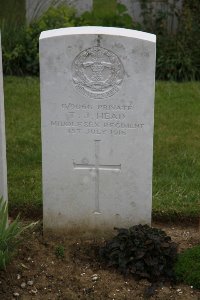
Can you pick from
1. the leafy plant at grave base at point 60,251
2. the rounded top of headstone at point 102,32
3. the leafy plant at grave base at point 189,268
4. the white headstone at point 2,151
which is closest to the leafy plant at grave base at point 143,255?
the leafy plant at grave base at point 189,268

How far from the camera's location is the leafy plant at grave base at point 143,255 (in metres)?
4.22

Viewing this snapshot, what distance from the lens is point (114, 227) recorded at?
461cm

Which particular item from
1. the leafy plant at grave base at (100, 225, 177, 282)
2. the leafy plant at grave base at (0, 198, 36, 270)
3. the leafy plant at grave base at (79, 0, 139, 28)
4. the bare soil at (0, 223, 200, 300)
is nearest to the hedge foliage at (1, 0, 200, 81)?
the leafy plant at grave base at (79, 0, 139, 28)

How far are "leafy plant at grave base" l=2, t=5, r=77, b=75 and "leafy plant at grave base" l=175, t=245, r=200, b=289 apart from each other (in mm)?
5213

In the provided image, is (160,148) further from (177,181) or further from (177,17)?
(177,17)

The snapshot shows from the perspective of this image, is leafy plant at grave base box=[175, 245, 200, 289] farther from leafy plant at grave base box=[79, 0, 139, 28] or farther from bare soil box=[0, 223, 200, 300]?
leafy plant at grave base box=[79, 0, 139, 28]

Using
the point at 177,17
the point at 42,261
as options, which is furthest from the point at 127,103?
the point at 177,17

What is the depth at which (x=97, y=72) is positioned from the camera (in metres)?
4.37

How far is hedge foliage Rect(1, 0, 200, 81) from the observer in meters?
8.98

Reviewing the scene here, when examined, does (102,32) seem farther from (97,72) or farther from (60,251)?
(60,251)

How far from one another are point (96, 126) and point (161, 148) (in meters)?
2.12

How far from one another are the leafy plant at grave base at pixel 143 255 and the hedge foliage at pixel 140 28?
4.88 metres

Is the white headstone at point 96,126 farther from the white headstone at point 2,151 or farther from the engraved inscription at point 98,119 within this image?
the white headstone at point 2,151

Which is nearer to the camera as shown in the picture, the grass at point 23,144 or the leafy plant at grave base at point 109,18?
the grass at point 23,144
